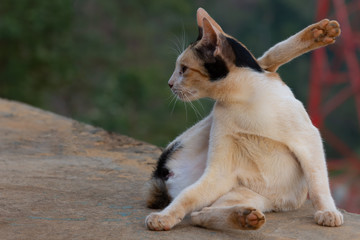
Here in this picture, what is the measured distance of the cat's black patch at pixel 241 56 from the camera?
8.53ft

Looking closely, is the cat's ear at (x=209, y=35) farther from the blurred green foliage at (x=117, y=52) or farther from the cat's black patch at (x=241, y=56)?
the blurred green foliage at (x=117, y=52)

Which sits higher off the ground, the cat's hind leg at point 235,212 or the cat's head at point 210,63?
the cat's head at point 210,63

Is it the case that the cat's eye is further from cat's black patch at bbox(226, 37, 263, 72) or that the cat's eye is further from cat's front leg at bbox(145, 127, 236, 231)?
cat's front leg at bbox(145, 127, 236, 231)

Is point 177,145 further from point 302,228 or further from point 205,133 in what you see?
point 302,228

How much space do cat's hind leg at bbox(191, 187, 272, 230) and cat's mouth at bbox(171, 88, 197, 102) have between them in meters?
0.44

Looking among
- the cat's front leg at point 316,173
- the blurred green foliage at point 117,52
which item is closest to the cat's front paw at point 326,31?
the cat's front leg at point 316,173

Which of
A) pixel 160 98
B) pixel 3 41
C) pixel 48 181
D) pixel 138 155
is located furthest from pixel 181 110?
pixel 48 181

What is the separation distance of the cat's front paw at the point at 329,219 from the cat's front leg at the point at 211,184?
0.39m

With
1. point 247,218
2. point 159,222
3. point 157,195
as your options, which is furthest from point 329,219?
point 157,195

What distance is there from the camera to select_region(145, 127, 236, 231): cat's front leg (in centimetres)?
243

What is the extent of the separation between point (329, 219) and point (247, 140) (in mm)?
455

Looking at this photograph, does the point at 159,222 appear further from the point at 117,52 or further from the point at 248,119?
the point at 117,52

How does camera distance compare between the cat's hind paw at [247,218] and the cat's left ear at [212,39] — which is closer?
the cat's hind paw at [247,218]

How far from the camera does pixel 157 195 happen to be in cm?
275
